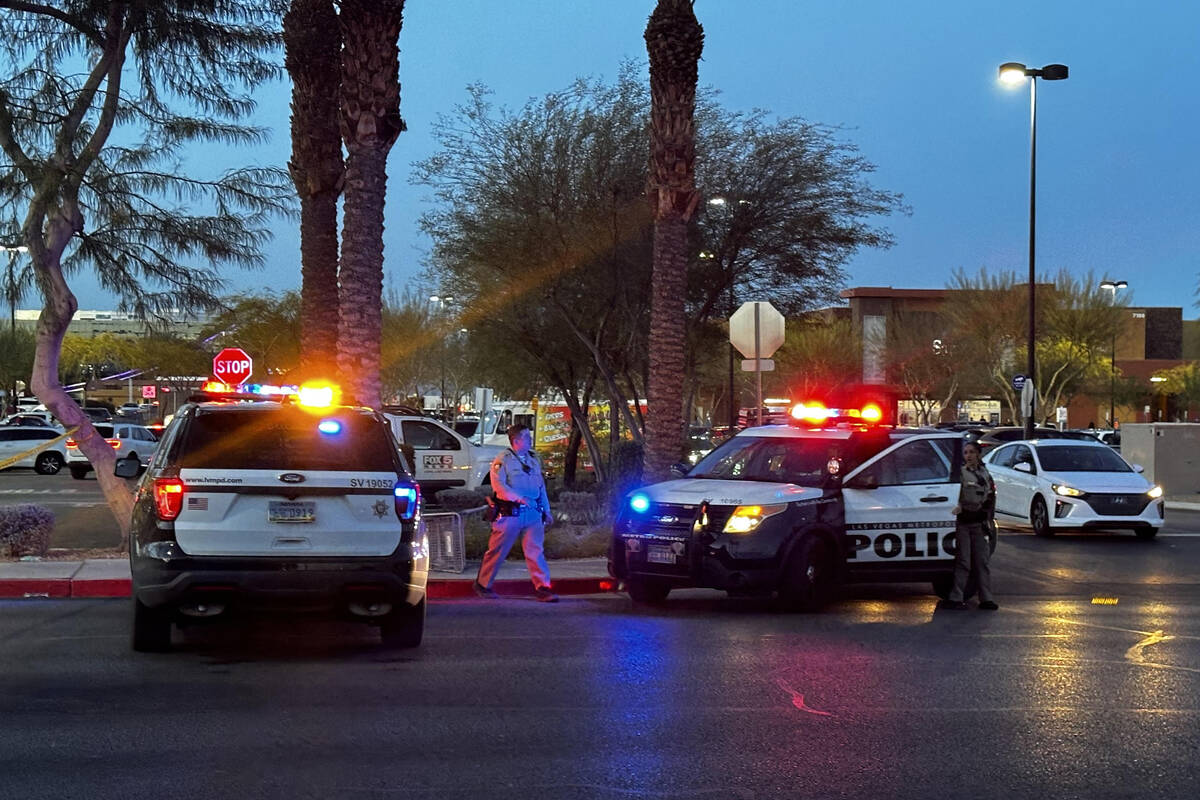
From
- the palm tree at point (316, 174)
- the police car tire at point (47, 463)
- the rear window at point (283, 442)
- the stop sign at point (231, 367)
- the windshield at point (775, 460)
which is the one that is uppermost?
the palm tree at point (316, 174)

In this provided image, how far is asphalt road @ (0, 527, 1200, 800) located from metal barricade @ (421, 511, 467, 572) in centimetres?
212

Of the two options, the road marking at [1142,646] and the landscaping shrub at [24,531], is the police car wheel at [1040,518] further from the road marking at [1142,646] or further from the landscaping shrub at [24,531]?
the landscaping shrub at [24,531]

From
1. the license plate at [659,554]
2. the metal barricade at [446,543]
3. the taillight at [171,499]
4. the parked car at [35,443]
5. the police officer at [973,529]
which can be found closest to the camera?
the taillight at [171,499]

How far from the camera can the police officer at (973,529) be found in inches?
518

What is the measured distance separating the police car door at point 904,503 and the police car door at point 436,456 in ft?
43.0

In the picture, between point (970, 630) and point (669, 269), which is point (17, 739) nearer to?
point (970, 630)

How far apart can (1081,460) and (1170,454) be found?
1024 cm

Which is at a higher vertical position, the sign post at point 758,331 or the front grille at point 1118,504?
the sign post at point 758,331

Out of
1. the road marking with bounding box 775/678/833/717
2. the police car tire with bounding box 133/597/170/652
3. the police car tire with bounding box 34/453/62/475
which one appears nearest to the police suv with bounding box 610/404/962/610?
the road marking with bounding box 775/678/833/717

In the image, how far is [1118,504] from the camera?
20906 mm

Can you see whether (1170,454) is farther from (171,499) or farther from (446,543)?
(171,499)

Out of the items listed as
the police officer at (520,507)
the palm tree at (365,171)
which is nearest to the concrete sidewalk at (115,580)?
the police officer at (520,507)

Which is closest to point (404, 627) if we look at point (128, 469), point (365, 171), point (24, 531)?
point (128, 469)

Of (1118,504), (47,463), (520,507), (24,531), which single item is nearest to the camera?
(520,507)
